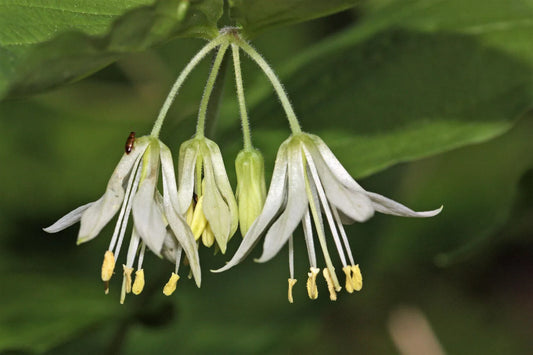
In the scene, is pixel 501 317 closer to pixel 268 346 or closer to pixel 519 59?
pixel 268 346

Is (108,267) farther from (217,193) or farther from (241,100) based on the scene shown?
Result: (241,100)

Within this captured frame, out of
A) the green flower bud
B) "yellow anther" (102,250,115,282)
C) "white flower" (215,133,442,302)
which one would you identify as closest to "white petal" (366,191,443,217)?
"white flower" (215,133,442,302)

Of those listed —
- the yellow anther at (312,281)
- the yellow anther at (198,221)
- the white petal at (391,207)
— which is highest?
the yellow anther at (198,221)

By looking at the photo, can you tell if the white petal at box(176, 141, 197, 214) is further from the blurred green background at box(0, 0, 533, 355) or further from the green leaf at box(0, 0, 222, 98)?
the blurred green background at box(0, 0, 533, 355)

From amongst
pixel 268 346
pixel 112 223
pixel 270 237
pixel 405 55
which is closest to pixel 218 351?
pixel 268 346

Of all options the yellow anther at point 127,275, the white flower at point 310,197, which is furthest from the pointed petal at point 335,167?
the yellow anther at point 127,275

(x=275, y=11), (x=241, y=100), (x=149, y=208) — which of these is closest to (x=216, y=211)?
(x=149, y=208)

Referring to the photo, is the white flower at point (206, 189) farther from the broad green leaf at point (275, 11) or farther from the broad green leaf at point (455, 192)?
the broad green leaf at point (455, 192)
